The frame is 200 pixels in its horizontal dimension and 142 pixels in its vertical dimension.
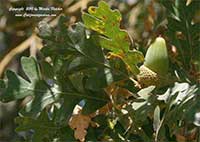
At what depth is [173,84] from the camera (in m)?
1.12

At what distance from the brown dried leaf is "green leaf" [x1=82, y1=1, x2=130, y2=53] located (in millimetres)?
154

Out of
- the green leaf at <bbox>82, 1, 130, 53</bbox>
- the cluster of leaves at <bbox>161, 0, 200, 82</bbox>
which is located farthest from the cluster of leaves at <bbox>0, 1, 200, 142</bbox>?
the cluster of leaves at <bbox>161, 0, 200, 82</bbox>

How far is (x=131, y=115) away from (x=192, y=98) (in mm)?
118

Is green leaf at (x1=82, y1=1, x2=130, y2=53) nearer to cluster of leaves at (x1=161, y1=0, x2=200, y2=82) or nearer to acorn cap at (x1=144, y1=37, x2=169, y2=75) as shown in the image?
acorn cap at (x1=144, y1=37, x2=169, y2=75)

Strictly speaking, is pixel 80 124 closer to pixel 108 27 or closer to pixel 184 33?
pixel 108 27

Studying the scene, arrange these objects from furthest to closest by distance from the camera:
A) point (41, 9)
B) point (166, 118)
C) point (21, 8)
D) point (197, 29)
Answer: point (21, 8), point (41, 9), point (197, 29), point (166, 118)

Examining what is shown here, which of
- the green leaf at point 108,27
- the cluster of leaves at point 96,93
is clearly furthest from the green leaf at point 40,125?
the green leaf at point 108,27

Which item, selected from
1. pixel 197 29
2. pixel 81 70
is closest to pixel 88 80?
pixel 81 70

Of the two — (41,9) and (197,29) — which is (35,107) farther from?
(41,9)

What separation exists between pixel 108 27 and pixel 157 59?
0.11 metres

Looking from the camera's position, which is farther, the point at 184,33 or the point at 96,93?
the point at 184,33

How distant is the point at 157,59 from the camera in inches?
43.8

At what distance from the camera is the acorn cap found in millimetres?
1114

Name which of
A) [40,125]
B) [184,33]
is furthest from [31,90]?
[184,33]
